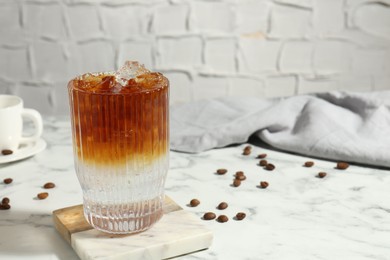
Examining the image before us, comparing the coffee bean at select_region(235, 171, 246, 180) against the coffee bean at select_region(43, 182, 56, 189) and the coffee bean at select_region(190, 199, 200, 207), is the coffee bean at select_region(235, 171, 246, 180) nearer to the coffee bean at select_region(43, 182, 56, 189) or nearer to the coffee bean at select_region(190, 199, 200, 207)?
the coffee bean at select_region(190, 199, 200, 207)

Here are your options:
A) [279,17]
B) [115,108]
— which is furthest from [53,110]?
[115,108]

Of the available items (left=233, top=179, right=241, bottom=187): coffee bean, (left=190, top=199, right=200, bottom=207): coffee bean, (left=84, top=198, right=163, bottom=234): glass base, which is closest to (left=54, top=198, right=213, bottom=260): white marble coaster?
(left=84, top=198, right=163, bottom=234): glass base

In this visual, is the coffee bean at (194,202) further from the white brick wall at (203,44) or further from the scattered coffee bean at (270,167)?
the white brick wall at (203,44)

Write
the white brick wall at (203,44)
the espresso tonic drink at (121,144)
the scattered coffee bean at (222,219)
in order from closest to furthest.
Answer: the espresso tonic drink at (121,144) → the scattered coffee bean at (222,219) → the white brick wall at (203,44)

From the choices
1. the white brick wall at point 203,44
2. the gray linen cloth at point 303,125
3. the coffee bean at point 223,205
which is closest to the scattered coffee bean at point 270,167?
the gray linen cloth at point 303,125

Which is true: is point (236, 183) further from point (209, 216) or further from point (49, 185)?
point (49, 185)

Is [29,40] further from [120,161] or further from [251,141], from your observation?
[120,161]

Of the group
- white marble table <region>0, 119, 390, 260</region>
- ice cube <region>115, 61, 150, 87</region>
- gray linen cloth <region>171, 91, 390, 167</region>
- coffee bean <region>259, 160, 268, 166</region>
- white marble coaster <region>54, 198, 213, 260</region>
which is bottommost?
white marble table <region>0, 119, 390, 260</region>
